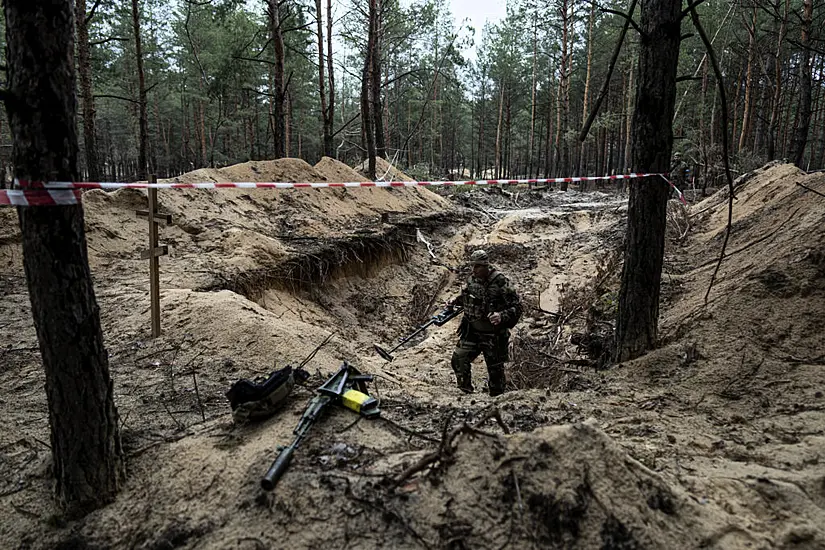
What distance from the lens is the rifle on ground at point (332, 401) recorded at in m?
2.31

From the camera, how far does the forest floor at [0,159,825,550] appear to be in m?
1.99

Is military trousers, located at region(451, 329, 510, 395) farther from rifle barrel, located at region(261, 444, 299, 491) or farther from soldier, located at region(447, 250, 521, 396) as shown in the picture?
rifle barrel, located at region(261, 444, 299, 491)

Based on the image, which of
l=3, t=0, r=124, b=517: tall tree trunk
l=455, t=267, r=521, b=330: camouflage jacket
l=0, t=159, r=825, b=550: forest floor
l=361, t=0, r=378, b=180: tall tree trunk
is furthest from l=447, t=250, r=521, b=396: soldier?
l=361, t=0, r=378, b=180: tall tree trunk

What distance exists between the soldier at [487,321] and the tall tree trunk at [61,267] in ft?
13.0

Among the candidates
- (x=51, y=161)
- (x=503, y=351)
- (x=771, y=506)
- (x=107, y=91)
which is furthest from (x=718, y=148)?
(x=107, y=91)

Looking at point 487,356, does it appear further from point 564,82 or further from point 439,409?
point 564,82

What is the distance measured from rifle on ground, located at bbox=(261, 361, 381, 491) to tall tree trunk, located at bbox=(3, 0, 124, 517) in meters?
0.95

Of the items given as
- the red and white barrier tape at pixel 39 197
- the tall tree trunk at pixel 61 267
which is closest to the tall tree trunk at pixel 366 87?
the tall tree trunk at pixel 61 267

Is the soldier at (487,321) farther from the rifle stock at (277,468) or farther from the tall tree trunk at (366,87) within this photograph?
the tall tree trunk at (366,87)

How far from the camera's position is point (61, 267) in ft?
7.29

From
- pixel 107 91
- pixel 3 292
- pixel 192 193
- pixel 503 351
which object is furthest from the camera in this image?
pixel 107 91

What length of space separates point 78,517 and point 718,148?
22.4 metres

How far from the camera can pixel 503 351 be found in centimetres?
567

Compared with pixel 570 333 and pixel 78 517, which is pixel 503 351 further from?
pixel 78 517
